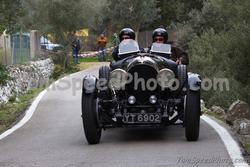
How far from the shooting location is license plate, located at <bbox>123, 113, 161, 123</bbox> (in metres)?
10.7

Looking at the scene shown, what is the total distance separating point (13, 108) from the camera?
17.8m

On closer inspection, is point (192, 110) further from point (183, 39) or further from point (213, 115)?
point (183, 39)

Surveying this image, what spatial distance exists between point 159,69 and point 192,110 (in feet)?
3.28

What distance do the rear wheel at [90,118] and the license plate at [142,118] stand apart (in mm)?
523

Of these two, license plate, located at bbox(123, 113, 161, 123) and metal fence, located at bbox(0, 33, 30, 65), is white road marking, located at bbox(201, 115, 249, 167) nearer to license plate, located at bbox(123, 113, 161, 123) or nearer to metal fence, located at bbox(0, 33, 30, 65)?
license plate, located at bbox(123, 113, 161, 123)

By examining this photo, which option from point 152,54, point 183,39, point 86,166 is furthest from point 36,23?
point 86,166

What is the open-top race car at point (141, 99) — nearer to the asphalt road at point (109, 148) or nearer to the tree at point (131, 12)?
the asphalt road at point (109, 148)

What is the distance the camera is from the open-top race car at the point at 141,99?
1067cm

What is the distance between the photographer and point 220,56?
2441 cm

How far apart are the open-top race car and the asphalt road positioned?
379mm

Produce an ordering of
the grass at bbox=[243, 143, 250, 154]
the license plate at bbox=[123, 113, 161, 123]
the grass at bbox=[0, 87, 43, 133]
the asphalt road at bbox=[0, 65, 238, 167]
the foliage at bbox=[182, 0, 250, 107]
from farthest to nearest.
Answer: the foliage at bbox=[182, 0, 250, 107] → the grass at bbox=[0, 87, 43, 133] → the license plate at bbox=[123, 113, 161, 123] → the grass at bbox=[243, 143, 250, 154] → the asphalt road at bbox=[0, 65, 238, 167]

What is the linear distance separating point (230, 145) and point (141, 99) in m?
1.85

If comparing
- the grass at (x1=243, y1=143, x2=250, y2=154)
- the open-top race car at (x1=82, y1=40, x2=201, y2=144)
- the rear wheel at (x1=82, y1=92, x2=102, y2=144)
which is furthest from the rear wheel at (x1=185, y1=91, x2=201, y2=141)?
the rear wheel at (x1=82, y1=92, x2=102, y2=144)

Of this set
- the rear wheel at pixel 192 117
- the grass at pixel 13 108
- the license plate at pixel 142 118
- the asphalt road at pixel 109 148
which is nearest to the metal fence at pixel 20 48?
the grass at pixel 13 108
